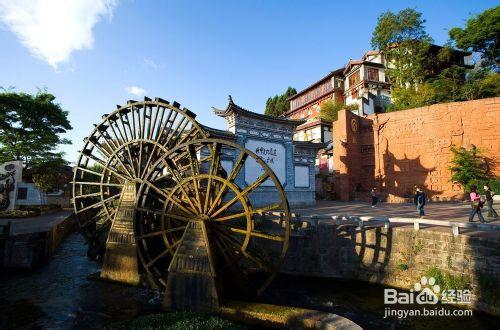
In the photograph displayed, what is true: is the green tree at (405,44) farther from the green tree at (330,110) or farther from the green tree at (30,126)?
the green tree at (30,126)

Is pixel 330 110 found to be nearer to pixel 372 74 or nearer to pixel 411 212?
pixel 372 74

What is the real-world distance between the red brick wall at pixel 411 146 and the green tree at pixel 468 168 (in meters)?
0.61

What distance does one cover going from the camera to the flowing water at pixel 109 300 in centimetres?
734

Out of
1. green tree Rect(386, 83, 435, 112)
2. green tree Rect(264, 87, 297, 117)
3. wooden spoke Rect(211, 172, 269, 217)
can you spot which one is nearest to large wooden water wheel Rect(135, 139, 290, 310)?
wooden spoke Rect(211, 172, 269, 217)

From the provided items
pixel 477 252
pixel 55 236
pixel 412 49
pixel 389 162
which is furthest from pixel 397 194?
pixel 55 236

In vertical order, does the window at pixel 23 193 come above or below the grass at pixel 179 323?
above

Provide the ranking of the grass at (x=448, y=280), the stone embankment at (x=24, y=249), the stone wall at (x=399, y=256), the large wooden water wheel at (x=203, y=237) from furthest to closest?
the stone embankment at (x=24, y=249)
the grass at (x=448, y=280)
the stone wall at (x=399, y=256)
the large wooden water wheel at (x=203, y=237)

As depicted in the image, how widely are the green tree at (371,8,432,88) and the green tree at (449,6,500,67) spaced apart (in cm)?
269

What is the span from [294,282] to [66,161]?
21576 mm

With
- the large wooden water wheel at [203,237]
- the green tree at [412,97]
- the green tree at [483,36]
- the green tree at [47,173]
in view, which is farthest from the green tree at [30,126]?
the green tree at [483,36]

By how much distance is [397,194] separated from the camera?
1007 inches

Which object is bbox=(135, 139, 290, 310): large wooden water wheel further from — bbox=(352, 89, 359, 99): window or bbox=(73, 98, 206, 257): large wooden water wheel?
bbox=(352, 89, 359, 99): window

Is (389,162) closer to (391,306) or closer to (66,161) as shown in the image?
(391,306)

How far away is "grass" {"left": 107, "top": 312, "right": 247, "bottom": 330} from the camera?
217 inches
